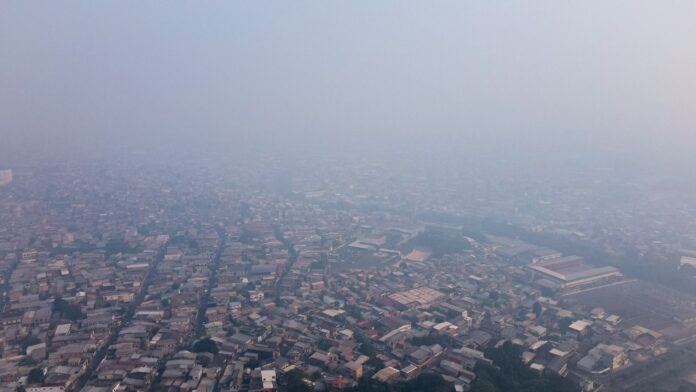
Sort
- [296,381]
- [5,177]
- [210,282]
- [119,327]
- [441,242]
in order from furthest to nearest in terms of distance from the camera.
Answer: [5,177] < [441,242] < [210,282] < [119,327] < [296,381]

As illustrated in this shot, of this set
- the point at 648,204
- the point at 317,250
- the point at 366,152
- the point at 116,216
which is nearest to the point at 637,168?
the point at 648,204

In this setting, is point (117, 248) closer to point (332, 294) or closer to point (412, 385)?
point (332, 294)

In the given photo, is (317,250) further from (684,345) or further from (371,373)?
(684,345)

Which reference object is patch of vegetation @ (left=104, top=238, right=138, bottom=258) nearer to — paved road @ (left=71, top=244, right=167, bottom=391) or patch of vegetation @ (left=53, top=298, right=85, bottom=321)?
paved road @ (left=71, top=244, right=167, bottom=391)

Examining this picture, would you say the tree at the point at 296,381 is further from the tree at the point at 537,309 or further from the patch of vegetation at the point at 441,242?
the patch of vegetation at the point at 441,242

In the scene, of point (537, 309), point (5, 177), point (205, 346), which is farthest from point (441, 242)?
point (5, 177)

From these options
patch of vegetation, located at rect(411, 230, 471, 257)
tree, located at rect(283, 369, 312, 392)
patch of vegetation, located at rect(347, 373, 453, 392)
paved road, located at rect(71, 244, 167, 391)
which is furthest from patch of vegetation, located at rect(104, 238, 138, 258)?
patch of vegetation, located at rect(347, 373, 453, 392)
